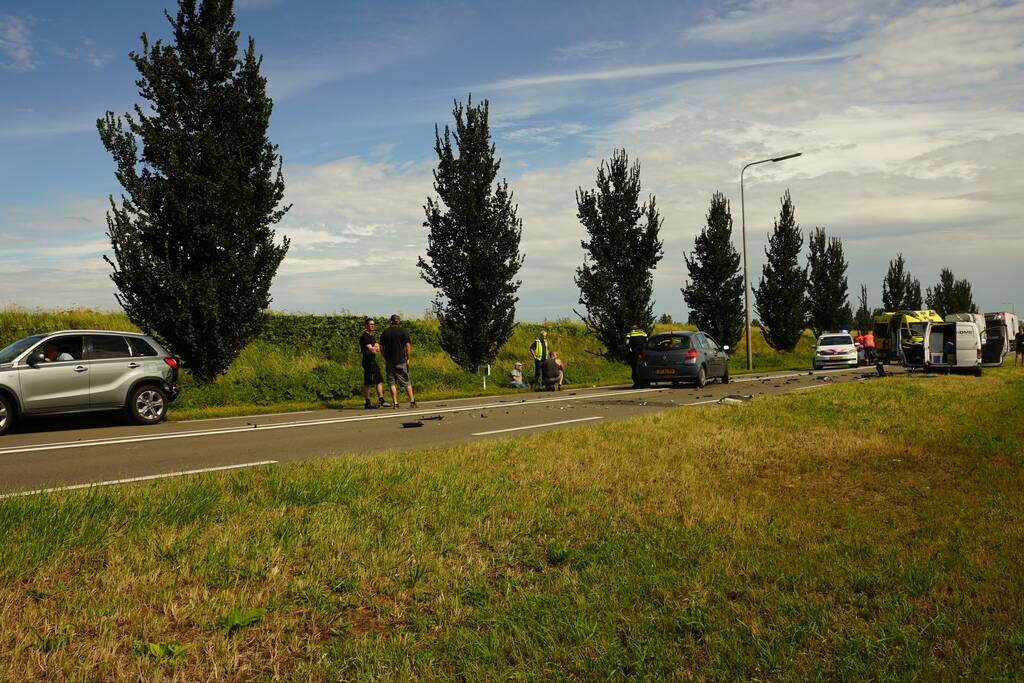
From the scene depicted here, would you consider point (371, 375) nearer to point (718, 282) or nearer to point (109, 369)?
point (109, 369)

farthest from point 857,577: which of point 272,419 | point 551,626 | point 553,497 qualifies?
point 272,419

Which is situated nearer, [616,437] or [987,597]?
[987,597]

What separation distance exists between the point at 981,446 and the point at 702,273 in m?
30.2

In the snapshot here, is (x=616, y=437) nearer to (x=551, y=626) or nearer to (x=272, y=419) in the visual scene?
(x=551, y=626)

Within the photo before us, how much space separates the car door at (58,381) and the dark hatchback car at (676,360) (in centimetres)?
1470

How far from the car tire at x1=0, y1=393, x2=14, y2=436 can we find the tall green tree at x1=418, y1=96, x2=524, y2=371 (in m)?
13.4

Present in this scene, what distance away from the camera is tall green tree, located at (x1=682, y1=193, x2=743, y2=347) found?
38688 millimetres

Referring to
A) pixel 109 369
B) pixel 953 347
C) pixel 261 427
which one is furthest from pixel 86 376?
pixel 953 347

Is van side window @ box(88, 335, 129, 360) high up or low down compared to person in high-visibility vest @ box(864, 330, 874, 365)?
up

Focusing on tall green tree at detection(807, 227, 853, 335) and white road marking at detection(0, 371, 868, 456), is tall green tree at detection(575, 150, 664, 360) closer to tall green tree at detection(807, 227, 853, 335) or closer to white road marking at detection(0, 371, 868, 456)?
white road marking at detection(0, 371, 868, 456)

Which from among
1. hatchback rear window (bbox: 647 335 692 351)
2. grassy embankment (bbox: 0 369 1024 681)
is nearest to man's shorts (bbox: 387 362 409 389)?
hatchback rear window (bbox: 647 335 692 351)

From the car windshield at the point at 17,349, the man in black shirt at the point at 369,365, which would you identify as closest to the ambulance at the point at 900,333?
the man in black shirt at the point at 369,365

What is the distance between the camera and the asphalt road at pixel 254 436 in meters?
8.74

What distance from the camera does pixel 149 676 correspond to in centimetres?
358
